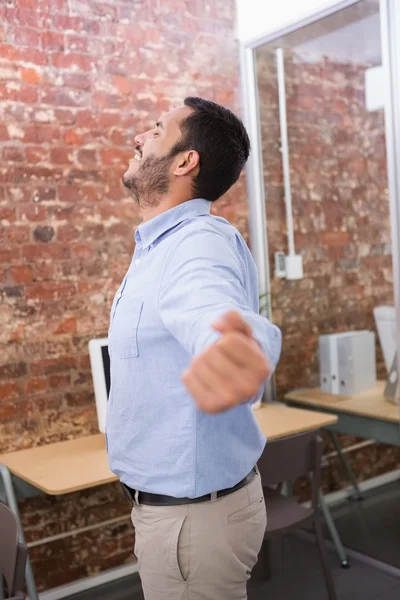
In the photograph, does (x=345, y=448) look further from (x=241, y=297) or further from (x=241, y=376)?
(x=241, y=376)

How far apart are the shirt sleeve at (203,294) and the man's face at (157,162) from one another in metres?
0.36

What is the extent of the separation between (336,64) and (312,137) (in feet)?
1.29

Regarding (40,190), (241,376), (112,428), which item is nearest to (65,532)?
(40,190)

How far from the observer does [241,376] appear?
875 millimetres

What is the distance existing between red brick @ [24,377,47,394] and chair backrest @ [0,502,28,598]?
3.55ft

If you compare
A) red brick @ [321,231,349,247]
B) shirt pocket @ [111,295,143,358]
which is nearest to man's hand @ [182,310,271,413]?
shirt pocket @ [111,295,143,358]

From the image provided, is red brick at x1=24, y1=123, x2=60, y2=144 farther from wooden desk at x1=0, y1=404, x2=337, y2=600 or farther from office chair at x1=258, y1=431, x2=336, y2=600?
office chair at x1=258, y1=431, x2=336, y2=600

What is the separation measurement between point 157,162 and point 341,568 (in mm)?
2472

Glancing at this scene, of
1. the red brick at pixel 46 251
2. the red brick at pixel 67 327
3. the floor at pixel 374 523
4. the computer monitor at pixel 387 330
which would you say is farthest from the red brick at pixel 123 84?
the floor at pixel 374 523

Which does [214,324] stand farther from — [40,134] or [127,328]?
[40,134]

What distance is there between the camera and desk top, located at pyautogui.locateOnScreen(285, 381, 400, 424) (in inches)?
132

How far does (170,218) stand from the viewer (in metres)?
1.63

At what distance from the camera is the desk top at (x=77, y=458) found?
2.49m

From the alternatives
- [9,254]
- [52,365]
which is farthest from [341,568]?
[9,254]
